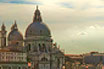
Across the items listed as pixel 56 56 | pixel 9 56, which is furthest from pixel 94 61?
pixel 9 56

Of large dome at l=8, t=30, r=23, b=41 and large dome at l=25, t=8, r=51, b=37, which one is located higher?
large dome at l=25, t=8, r=51, b=37

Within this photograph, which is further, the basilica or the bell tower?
the bell tower

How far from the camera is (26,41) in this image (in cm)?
11888

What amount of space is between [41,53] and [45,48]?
244cm

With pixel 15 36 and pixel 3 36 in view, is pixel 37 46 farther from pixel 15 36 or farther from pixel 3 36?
pixel 3 36

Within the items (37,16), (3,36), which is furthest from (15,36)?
(37,16)

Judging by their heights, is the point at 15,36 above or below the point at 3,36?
below

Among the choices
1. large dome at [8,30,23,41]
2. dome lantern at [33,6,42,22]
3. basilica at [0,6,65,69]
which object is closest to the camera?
basilica at [0,6,65,69]

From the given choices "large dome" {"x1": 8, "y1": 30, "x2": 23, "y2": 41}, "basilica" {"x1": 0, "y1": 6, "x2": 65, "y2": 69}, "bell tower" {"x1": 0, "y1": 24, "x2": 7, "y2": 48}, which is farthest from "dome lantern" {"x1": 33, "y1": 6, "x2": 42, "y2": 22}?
"bell tower" {"x1": 0, "y1": 24, "x2": 7, "y2": 48}

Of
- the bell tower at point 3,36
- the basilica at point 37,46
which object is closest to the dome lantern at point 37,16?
the basilica at point 37,46

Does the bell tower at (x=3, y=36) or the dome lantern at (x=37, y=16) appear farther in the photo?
the bell tower at (x=3, y=36)

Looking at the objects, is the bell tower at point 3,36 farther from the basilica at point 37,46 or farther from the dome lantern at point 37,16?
the dome lantern at point 37,16

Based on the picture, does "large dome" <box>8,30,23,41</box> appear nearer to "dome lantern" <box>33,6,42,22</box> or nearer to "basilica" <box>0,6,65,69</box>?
"basilica" <box>0,6,65,69</box>

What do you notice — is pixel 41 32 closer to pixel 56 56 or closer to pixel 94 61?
pixel 56 56
